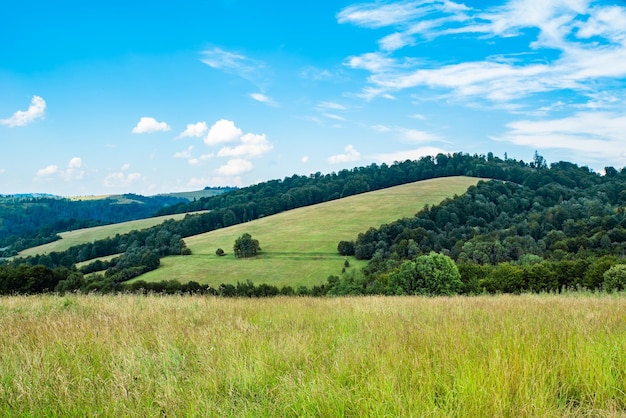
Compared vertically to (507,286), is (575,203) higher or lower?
higher

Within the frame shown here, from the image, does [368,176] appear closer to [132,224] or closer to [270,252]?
[270,252]

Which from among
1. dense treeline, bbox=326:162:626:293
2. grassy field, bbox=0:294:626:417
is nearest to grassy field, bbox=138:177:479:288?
dense treeline, bbox=326:162:626:293

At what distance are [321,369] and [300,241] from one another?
295ft

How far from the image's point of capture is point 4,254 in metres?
120

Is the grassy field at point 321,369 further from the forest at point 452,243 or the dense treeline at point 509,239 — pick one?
the dense treeline at point 509,239

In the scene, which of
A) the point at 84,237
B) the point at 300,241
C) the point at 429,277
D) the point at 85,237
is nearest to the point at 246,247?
the point at 300,241

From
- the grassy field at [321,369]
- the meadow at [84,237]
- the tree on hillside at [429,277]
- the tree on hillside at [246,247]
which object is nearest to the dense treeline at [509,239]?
the tree on hillside at [429,277]

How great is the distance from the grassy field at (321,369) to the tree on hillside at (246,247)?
8384 centimetres

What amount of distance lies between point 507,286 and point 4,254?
143m

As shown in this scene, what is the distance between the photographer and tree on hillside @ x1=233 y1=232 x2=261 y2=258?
88.6 m

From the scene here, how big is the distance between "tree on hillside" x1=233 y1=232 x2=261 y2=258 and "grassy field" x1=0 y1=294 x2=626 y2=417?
83838 millimetres

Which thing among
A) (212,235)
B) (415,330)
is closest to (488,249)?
(212,235)

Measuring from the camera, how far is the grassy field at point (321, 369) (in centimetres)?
306

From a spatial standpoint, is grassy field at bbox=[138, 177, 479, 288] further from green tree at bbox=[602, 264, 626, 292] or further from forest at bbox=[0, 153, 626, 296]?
green tree at bbox=[602, 264, 626, 292]
